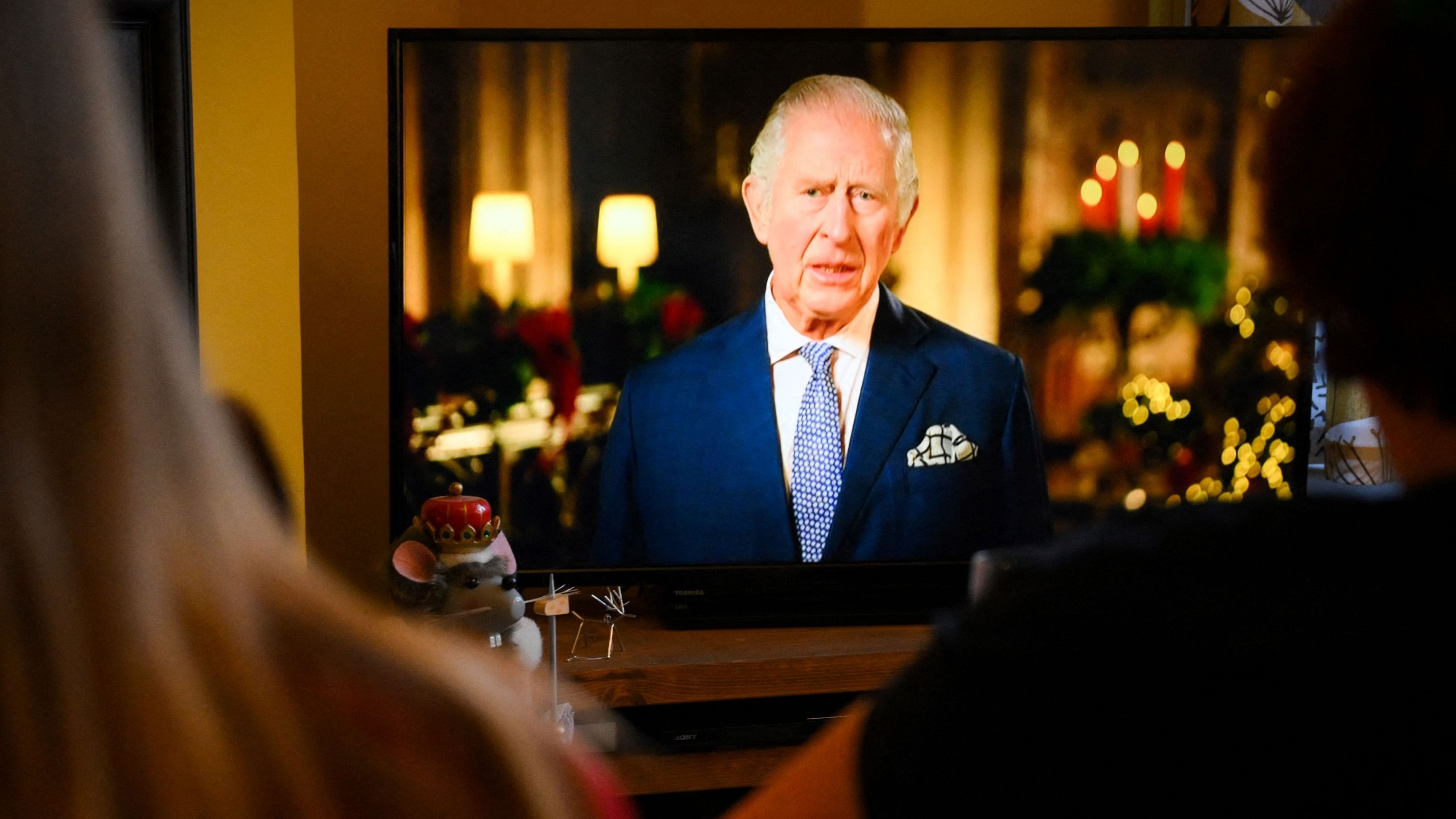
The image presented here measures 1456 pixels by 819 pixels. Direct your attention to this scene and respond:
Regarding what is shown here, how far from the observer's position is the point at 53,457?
0.40 m

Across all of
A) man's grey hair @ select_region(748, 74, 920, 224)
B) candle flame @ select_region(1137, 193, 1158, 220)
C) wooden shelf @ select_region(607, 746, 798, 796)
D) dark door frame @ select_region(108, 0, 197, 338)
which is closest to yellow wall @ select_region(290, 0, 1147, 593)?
man's grey hair @ select_region(748, 74, 920, 224)

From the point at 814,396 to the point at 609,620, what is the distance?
0.62 m

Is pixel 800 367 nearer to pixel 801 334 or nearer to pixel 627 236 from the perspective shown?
pixel 801 334

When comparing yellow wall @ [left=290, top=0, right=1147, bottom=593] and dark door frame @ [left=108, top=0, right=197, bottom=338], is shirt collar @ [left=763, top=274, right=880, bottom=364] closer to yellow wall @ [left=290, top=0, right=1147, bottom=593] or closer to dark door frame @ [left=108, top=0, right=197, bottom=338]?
yellow wall @ [left=290, top=0, right=1147, bottom=593]

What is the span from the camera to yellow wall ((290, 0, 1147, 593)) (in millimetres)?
2514

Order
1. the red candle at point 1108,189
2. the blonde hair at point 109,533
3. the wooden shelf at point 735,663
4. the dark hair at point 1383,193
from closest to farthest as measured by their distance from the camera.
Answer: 1. the blonde hair at point 109,533
2. the dark hair at point 1383,193
3. the wooden shelf at point 735,663
4. the red candle at point 1108,189

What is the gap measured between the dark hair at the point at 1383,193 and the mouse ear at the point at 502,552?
5.50 feet

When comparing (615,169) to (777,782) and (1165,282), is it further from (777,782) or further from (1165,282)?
(777,782)

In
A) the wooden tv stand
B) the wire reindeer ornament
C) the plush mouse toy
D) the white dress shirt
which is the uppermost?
the white dress shirt

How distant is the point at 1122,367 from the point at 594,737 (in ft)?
4.31

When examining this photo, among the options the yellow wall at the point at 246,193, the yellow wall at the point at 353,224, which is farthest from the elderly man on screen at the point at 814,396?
the yellow wall at the point at 246,193

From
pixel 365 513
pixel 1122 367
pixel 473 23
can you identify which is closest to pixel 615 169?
pixel 473 23

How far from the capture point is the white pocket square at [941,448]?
2420 mm

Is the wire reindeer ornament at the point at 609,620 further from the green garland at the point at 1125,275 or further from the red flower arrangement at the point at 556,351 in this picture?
the green garland at the point at 1125,275
